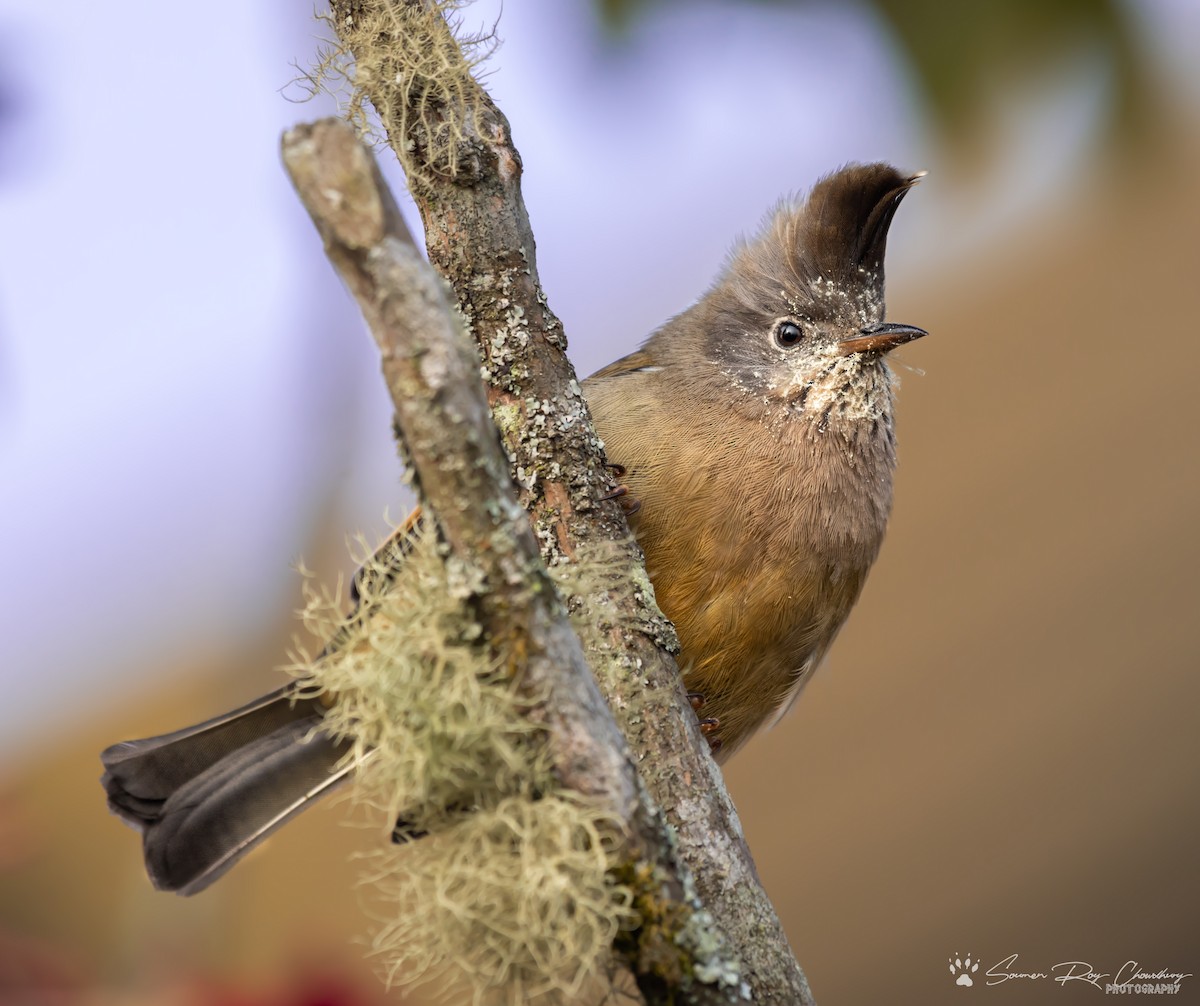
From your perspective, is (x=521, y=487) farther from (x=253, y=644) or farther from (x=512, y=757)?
(x=253, y=644)

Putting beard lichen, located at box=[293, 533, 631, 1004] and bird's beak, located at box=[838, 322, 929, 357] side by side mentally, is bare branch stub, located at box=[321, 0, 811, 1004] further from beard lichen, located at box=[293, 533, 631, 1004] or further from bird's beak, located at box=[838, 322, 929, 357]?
bird's beak, located at box=[838, 322, 929, 357]

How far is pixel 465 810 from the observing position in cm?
154

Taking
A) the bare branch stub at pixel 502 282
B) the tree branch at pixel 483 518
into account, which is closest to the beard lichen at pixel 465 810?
the tree branch at pixel 483 518

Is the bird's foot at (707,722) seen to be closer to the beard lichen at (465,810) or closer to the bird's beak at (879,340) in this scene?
the bird's beak at (879,340)

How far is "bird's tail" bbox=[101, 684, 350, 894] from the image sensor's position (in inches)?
94.1

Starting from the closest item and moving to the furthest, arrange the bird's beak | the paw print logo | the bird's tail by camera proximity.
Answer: the bird's tail → the bird's beak → the paw print logo

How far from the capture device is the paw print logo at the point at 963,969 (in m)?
3.20

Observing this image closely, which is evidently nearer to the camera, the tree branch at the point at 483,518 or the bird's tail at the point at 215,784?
the tree branch at the point at 483,518

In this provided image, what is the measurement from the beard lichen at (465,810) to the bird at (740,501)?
3.34 ft

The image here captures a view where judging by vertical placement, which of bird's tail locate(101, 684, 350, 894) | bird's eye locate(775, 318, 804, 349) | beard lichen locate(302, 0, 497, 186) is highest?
beard lichen locate(302, 0, 497, 186)

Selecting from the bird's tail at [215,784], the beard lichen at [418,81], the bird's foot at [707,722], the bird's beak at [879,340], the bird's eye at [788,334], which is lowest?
the bird's foot at [707,722]

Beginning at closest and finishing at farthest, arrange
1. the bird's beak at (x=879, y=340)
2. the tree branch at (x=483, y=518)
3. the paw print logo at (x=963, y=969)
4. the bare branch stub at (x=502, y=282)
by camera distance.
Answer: the tree branch at (x=483, y=518) < the bare branch stub at (x=502, y=282) < the bird's beak at (x=879, y=340) < the paw print logo at (x=963, y=969)

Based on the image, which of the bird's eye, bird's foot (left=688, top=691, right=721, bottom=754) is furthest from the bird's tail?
the bird's eye

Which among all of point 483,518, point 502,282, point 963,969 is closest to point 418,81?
point 502,282
